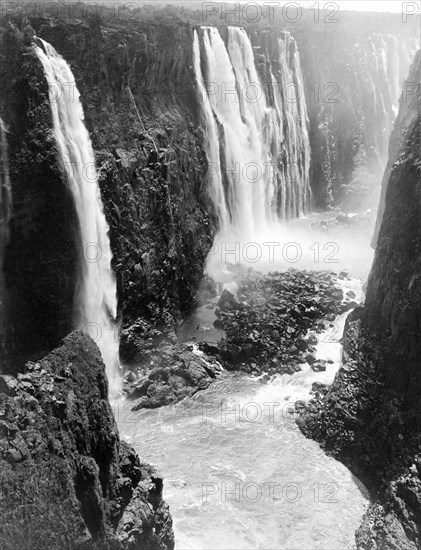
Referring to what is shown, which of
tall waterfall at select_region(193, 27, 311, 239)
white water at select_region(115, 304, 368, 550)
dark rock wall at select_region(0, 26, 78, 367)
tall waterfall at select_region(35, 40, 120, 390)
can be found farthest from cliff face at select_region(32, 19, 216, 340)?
white water at select_region(115, 304, 368, 550)

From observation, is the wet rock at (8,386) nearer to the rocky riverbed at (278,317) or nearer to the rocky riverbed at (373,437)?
the rocky riverbed at (373,437)

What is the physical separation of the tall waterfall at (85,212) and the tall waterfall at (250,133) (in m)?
11.3

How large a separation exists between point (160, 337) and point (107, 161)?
8.96m

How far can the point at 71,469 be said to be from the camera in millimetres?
13898

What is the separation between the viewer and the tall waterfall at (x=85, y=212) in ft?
86.3

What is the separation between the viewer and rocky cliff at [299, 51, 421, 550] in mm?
18391

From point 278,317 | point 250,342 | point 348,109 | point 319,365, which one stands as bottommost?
point 319,365

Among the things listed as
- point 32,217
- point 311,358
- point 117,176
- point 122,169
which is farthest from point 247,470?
point 122,169

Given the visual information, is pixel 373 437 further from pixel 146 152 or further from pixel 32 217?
pixel 146 152

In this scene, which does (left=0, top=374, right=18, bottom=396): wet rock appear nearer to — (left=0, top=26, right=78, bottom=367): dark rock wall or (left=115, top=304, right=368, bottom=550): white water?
(left=115, top=304, right=368, bottom=550): white water

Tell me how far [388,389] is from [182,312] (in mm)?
14024

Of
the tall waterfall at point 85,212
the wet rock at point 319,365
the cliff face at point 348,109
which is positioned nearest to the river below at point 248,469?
the wet rock at point 319,365

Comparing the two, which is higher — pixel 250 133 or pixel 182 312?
pixel 250 133

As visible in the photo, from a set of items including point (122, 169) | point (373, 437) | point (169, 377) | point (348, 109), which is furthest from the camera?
point (348, 109)
